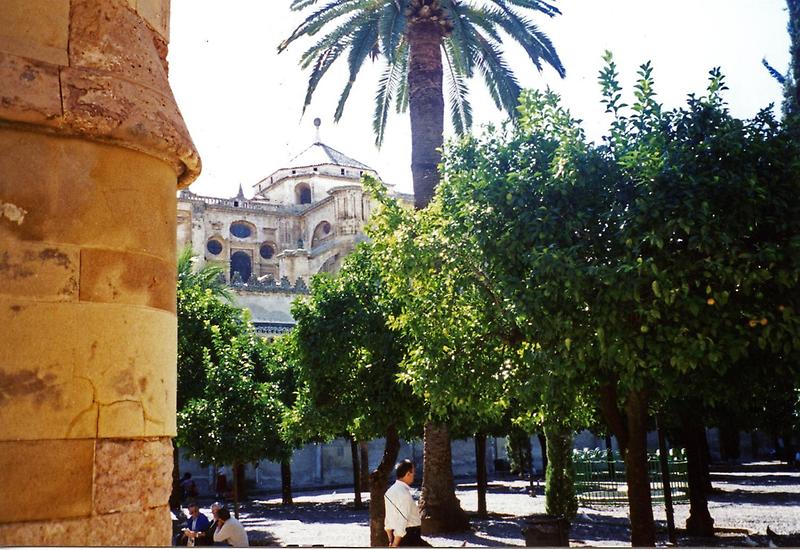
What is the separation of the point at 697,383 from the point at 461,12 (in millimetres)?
9424

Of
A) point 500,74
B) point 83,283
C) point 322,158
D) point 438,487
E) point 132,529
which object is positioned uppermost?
point 322,158

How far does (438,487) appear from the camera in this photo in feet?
45.7

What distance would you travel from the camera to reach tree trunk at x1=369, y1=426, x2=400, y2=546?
11.3 m

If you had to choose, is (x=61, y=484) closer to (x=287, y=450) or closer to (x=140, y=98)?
(x=140, y=98)

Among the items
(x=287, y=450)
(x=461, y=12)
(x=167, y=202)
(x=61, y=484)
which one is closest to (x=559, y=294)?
(x=167, y=202)

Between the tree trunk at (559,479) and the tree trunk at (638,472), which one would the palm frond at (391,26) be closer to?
the tree trunk at (559,479)

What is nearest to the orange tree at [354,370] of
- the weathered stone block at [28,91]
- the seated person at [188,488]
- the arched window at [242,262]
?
the weathered stone block at [28,91]

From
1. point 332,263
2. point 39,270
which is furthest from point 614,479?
point 332,263

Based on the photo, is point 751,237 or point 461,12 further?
point 461,12

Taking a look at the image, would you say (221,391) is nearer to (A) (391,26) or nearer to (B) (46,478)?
(A) (391,26)

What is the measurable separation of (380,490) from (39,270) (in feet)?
32.3

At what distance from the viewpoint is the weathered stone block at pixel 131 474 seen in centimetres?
241

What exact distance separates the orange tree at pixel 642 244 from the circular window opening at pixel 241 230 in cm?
4784

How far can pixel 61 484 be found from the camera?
232cm
